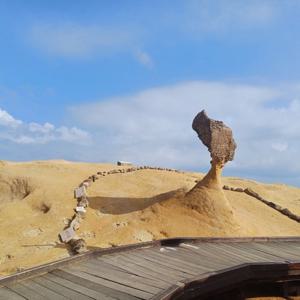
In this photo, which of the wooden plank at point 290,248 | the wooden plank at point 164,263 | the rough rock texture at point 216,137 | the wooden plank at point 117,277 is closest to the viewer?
the wooden plank at point 117,277

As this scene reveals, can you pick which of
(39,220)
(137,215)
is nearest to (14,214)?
(39,220)

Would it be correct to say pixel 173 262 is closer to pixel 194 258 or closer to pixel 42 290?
pixel 194 258

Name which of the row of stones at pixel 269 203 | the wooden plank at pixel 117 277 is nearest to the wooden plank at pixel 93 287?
the wooden plank at pixel 117 277

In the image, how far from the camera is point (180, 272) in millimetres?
6328

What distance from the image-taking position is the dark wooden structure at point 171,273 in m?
5.30

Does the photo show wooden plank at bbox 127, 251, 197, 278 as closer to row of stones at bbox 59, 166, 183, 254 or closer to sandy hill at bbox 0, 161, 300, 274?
row of stones at bbox 59, 166, 183, 254

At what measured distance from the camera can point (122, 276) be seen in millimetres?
5961

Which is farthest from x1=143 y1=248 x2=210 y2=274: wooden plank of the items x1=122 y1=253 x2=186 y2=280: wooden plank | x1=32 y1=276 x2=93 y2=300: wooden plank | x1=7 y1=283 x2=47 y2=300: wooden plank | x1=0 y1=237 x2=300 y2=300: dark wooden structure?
x1=7 y1=283 x2=47 y2=300: wooden plank

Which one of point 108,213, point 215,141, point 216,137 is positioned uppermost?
point 216,137

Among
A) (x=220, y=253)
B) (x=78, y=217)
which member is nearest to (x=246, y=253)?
(x=220, y=253)

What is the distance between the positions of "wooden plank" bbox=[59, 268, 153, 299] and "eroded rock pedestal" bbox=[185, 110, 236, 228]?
30.6 feet

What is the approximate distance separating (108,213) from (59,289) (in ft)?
33.9

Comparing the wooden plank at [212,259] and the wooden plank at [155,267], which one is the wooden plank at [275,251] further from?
the wooden plank at [155,267]

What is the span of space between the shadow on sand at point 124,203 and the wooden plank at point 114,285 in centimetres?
Answer: 954
